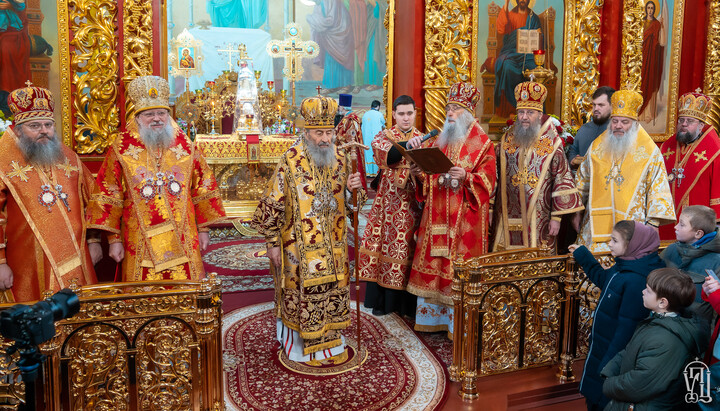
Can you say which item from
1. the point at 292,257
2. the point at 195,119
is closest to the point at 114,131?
the point at 292,257

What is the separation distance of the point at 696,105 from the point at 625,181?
47.1 inches

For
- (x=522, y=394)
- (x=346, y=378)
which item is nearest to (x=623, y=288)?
(x=522, y=394)

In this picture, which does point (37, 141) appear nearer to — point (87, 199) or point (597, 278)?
point (87, 199)

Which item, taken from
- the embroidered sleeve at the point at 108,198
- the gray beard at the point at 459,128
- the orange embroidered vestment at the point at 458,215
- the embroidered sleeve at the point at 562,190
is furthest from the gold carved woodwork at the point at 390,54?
the embroidered sleeve at the point at 108,198

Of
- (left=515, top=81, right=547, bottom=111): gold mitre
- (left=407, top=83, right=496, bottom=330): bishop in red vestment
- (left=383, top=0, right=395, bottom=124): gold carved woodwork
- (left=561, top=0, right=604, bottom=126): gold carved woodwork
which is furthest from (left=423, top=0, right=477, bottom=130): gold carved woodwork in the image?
(left=561, top=0, right=604, bottom=126): gold carved woodwork

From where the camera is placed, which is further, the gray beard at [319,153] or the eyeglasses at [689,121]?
the eyeglasses at [689,121]

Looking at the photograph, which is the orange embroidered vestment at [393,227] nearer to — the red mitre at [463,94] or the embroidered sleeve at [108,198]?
the red mitre at [463,94]

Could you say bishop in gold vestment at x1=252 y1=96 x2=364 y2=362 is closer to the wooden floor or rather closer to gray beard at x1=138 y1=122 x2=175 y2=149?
gray beard at x1=138 y1=122 x2=175 y2=149

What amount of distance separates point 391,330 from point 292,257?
131cm

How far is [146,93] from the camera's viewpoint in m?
3.70

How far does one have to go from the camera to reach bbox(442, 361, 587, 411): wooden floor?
361 centimetres

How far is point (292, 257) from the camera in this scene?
12.9 feet

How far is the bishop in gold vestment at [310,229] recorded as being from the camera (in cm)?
387

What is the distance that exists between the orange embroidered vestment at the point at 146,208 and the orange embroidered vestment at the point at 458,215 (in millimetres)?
1885
